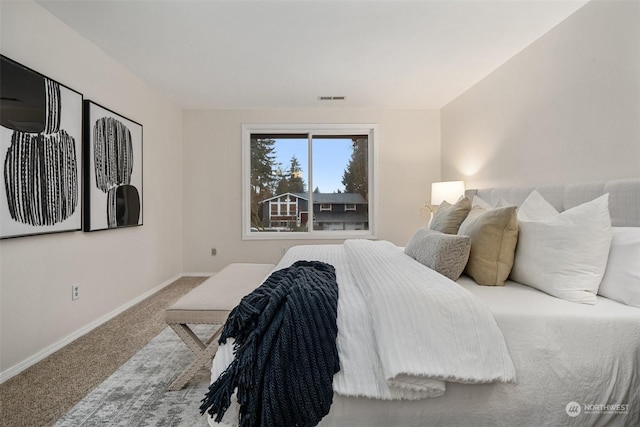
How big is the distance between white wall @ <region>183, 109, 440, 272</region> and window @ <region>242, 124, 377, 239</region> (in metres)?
0.21

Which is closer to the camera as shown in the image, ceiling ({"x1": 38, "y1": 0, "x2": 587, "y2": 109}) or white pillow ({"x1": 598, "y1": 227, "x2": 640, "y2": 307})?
white pillow ({"x1": 598, "y1": 227, "x2": 640, "y2": 307})

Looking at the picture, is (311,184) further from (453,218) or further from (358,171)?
(453,218)

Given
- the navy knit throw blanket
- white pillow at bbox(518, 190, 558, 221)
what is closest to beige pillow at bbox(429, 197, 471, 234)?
white pillow at bbox(518, 190, 558, 221)

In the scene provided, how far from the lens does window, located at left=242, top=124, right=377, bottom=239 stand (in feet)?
16.0

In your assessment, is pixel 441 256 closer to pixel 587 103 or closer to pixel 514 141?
pixel 587 103

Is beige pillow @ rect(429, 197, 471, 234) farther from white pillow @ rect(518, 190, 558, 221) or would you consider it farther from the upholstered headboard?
the upholstered headboard

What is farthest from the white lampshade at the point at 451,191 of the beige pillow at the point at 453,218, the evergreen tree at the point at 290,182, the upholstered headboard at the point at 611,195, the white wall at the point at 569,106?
the evergreen tree at the point at 290,182

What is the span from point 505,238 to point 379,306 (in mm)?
923

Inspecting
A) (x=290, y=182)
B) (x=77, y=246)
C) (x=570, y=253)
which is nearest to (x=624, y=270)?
(x=570, y=253)

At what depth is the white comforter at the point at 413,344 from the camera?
45.3 inches

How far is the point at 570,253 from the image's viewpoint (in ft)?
5.02

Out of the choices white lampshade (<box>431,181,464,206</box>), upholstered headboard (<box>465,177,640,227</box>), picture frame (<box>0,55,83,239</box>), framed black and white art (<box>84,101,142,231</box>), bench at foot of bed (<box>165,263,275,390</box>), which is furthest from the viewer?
white lampshade (<box>431,181,464,206</box>)

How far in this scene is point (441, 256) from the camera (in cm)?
179

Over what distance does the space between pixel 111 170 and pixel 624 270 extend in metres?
3.66
